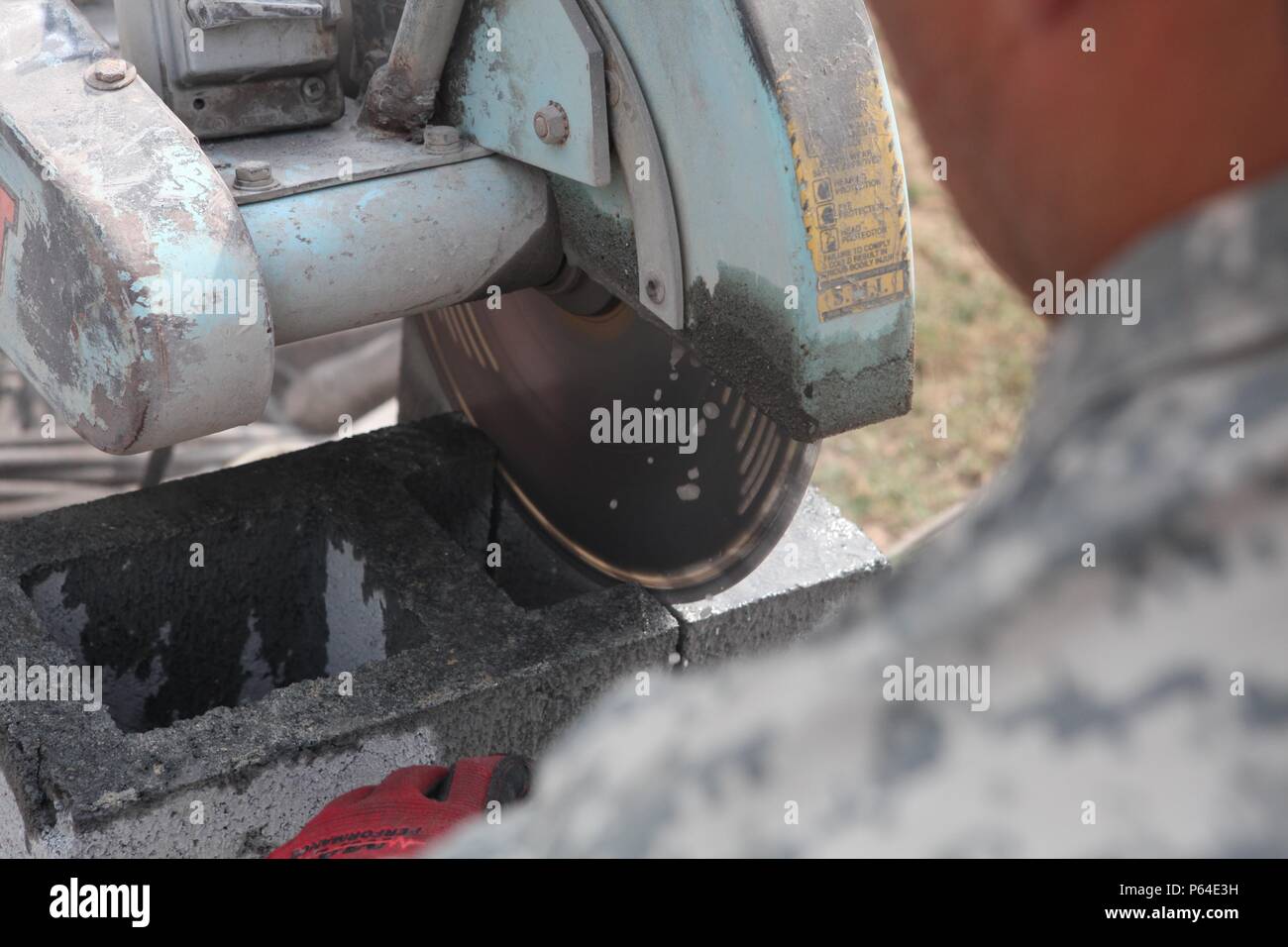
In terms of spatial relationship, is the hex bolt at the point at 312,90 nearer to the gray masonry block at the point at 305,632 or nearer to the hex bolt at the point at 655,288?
the hex bolt at the point at 655,288

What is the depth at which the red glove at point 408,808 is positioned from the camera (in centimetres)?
148

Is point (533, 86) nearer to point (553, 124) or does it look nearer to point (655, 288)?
Answer: point (553, 124)

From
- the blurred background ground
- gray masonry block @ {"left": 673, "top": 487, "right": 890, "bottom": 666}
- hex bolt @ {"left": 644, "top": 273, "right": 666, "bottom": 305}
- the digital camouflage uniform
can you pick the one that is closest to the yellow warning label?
hex bolt @ {"left": 644, "top": 273, "right": 666, "bottom": 305}

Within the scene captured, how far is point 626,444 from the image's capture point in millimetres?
2201

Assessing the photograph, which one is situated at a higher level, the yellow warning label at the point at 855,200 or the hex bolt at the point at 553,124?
the hex bolt at the point at 553,124

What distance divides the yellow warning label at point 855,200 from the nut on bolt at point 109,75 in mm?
791

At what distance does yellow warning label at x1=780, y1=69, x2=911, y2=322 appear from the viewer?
5.11ft

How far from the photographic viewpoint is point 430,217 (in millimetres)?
1788

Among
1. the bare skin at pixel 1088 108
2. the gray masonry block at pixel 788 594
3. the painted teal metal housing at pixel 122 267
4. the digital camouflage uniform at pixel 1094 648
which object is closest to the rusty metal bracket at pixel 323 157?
the painted teal metal housing at pixel 122 267

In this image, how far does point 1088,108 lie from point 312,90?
1.48m

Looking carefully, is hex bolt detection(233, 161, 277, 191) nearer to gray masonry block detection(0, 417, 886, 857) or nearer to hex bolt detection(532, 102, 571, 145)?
hex bolt detection(532, 102, 571, 145)

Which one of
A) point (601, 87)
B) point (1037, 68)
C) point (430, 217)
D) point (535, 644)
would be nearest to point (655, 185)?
point (601, 87)

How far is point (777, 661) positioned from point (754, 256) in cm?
105

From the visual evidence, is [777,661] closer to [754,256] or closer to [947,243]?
[754,256]
